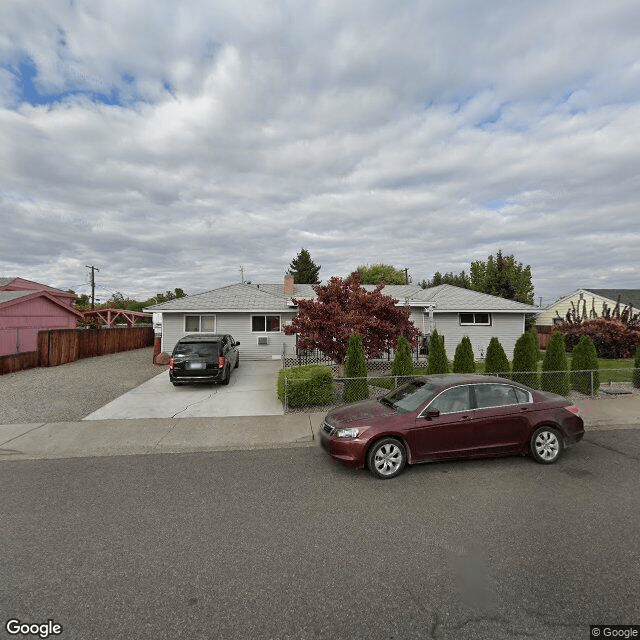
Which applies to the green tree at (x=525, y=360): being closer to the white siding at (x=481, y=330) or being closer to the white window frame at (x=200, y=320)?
the white siding at (x=481, y=330)

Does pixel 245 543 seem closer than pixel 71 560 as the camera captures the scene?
No

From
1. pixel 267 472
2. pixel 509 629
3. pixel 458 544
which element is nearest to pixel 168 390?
pixel 267 472

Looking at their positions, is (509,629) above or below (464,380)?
below

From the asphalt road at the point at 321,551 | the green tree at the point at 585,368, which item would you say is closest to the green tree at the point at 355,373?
the asphalt road at the point at 321,551

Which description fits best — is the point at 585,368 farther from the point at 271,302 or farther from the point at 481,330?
the point at 271,302

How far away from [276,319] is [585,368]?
511 inches

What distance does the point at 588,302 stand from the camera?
1264 inches

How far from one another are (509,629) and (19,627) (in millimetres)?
3617

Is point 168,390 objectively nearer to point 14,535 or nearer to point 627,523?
point 14,535

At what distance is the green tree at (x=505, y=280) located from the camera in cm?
3341

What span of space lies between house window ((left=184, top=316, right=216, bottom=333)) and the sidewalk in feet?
34.2

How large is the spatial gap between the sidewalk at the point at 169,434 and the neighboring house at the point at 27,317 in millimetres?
14226

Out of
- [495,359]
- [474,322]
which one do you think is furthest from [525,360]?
[474,322]

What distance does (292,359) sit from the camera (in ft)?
56.3
